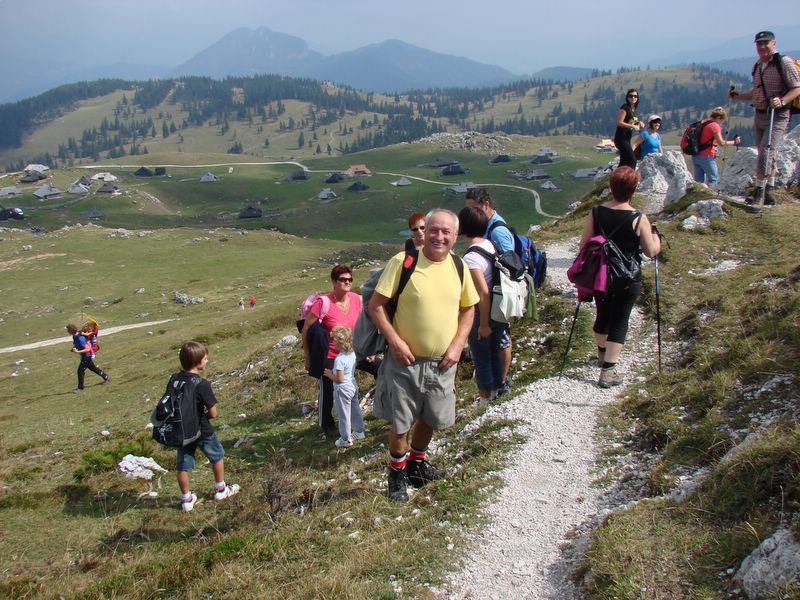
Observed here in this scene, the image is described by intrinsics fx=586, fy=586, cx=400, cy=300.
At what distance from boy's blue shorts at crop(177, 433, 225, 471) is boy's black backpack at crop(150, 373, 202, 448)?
327mm

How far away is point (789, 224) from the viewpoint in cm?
1750

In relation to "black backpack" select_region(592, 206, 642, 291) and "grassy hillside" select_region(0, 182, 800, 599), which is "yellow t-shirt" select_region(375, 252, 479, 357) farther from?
"black backpack" select_region(592, 206, 642, 291)

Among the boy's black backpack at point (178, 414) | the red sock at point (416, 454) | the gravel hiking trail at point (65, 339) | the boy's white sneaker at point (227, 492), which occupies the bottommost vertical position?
the gravel hiking trail at point (65, 339)

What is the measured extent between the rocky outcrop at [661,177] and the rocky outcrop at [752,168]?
5.60 feet

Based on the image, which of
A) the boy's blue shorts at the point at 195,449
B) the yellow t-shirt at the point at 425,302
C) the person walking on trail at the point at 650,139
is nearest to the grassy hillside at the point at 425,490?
the boy's blue shorts at the point at 195,449

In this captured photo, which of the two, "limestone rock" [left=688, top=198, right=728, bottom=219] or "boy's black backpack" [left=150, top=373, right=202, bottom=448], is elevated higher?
"limestone rock" [left=688, top=198, right=728, bottom=219]

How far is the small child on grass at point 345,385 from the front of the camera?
10231 millimetres

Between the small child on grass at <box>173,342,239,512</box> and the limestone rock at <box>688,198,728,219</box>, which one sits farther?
the limestone rock at <box>688,198,728,219</box>

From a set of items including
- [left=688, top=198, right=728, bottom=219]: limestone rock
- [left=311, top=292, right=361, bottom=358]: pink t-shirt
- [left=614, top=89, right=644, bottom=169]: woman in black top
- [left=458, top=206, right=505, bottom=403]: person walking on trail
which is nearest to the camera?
[left=458, top=206, right=505, bottom=403]: person walking on trail

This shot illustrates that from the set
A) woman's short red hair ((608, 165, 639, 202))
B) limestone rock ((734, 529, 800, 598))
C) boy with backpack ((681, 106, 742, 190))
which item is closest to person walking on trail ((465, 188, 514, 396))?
woman's short red hair ((608, 165, 639, 202))

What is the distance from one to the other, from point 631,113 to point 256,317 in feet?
82.1

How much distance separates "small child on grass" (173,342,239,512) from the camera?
8.82m

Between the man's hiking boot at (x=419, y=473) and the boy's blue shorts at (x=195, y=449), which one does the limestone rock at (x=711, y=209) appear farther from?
the boy's blue shorts at (x=195, y=449)

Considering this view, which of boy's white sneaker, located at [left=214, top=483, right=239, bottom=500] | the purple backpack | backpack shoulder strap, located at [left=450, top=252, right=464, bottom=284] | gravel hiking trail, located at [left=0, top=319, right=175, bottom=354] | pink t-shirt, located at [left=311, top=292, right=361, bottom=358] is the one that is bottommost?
gravel hiking trail, located at [left=0, top=319, right=175, bottom=354]
